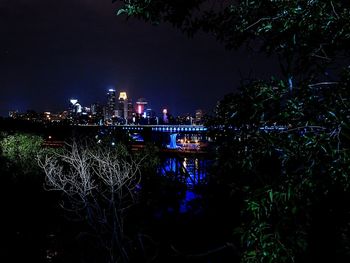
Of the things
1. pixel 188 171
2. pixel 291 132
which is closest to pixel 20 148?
pixel 188 171

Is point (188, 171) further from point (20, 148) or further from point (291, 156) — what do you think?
point (291, 156)

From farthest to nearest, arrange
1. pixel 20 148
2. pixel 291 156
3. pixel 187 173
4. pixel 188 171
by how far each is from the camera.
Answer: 1. pixel 20 148
2. pixel 188 171
3. pixel 187 173
4. pixel 291 156

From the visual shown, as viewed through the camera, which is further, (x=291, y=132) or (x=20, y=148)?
(x=20, y=148)

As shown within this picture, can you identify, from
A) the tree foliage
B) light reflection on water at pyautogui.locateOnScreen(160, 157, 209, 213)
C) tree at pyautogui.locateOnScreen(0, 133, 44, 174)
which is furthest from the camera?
tree at pyautogui.locateOnScreen(0, 133, 44, 174)

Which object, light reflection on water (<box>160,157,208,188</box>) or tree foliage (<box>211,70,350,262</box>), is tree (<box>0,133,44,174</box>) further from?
tree foliage (<box>211,70,350,262</box>)

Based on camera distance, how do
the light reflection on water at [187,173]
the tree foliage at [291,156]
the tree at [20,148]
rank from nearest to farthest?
the tree foliage at [291,156] < the light reflection on water at [187,173] < the tree at [20,148]

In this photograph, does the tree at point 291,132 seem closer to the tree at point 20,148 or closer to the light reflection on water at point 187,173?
the light reflection on water at point 187,173

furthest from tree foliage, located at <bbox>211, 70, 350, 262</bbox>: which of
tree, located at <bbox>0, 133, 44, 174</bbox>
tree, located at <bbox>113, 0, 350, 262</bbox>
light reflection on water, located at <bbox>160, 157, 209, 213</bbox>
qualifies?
tree, located at <bbox>0, 133, 44, 174</bbox>

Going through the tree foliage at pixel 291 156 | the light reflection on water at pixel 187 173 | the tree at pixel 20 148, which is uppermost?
the tree foliage at pixel 291 156

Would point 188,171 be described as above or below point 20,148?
below

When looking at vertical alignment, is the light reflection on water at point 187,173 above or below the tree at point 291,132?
below

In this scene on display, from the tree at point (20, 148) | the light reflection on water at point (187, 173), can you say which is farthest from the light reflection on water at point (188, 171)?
the tree at point (20, 148)

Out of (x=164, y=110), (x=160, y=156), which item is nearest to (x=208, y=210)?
(x=160, y=156)

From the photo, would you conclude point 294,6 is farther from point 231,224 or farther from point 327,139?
point 231,224
